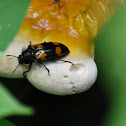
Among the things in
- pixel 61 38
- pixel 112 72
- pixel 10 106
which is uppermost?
pixel 61 38

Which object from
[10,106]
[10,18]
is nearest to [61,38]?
[10,18]

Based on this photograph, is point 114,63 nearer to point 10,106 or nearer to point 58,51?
point 58,51

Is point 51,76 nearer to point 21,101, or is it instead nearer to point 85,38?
point 85,38

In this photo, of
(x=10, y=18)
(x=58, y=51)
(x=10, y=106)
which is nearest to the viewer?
(x=10, y=18)

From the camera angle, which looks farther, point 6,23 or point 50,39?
point 50,39

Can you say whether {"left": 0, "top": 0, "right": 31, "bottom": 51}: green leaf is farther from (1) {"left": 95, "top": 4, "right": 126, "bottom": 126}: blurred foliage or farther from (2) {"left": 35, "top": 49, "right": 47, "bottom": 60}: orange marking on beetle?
(1) {"left": 95, "top": 4, "right": 126, "bottom": 126}: blurred foliage

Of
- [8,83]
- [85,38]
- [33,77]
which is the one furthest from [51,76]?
[8,83]

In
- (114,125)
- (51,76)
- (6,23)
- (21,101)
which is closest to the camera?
(6,23)

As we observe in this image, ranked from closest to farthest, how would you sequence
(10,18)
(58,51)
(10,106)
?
(10,18)
(58,51)
(10,106)
